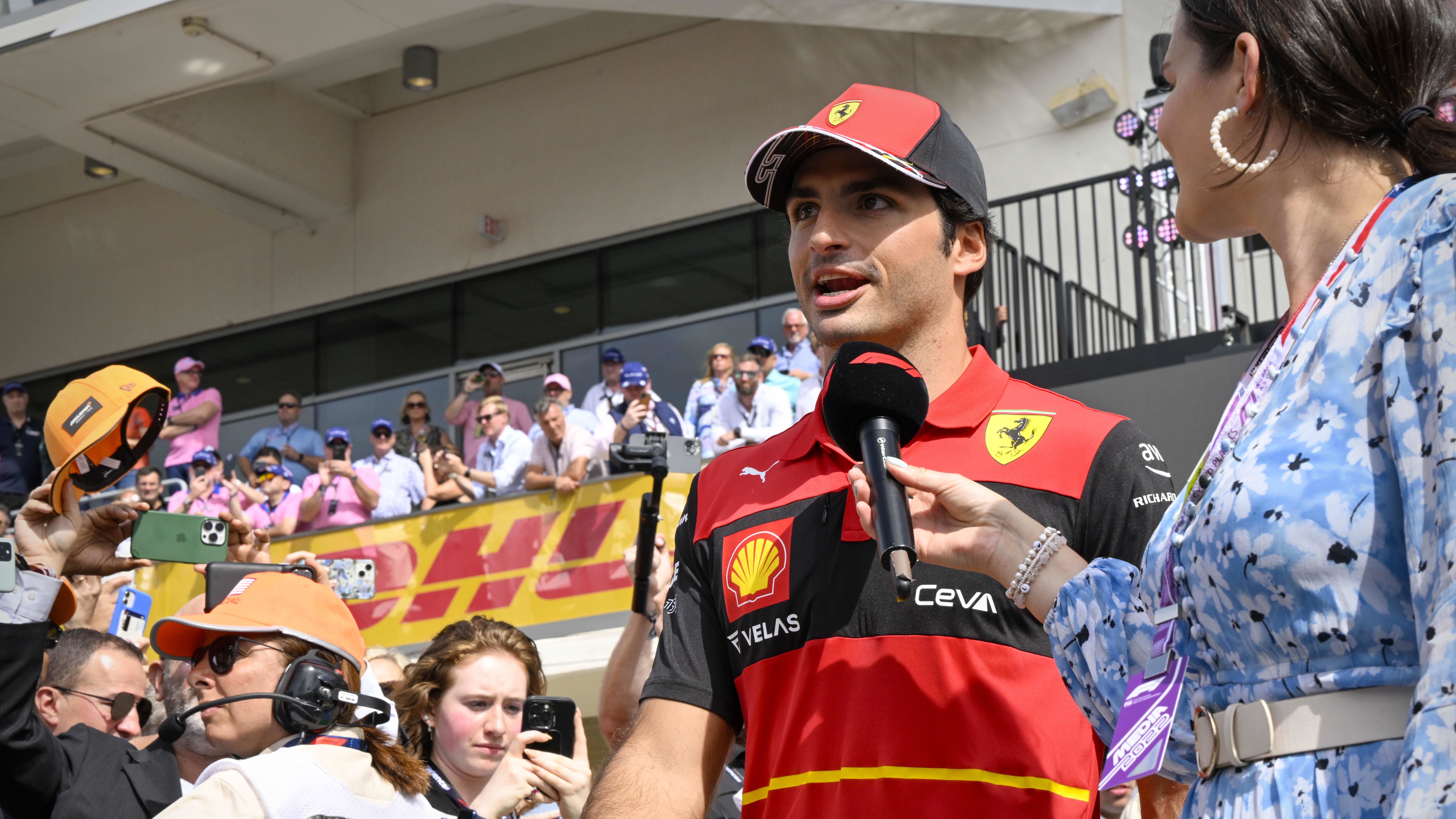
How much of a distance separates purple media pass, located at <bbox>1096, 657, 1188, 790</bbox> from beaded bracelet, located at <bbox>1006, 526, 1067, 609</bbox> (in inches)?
11.6

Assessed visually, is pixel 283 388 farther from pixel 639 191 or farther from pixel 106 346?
pixel 639 191

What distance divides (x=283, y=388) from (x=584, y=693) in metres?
9.04

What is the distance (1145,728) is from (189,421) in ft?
45.0

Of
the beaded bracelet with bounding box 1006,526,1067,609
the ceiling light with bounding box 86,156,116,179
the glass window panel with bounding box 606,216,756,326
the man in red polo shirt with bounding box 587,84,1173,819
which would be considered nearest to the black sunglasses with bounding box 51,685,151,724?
the man in red polo shirt with bounding box 587,84,1173,819

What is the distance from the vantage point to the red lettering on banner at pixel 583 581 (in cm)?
955

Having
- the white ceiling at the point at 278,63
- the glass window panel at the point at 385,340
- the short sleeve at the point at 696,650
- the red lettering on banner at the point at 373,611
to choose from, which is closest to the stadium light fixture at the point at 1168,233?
the white ceiling at the point at 278,63

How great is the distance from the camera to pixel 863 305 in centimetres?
234

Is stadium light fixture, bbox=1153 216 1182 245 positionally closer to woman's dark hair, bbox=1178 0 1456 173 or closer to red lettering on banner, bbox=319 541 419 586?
red lettering on banner, bbox=319 541 419 586

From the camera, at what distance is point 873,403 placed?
6.65 ft

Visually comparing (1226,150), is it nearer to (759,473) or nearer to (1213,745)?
(1213,745)

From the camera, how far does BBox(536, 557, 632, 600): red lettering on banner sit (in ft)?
31.3

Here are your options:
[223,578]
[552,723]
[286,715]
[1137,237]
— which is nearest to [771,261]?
[1137,237]

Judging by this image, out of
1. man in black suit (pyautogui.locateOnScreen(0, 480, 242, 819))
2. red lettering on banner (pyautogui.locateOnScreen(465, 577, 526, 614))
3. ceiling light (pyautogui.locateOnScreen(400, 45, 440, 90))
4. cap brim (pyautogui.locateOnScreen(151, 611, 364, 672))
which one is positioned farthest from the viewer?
ceiling light (pyautogui.locateOnScreen(400, 45, 440, 90))

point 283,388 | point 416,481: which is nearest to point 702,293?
point 416,481
